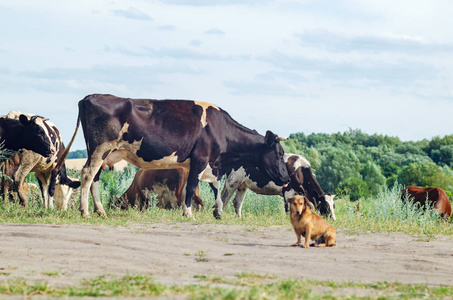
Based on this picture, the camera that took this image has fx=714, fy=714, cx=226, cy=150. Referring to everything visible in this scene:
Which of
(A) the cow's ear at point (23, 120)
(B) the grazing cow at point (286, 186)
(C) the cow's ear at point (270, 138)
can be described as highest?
(A) the cow's ear at point (23, 120)

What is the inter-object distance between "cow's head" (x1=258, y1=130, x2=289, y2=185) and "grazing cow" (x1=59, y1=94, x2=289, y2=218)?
Result: 1.29 feet

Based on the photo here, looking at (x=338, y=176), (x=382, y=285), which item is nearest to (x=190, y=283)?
(x=382, y=285)

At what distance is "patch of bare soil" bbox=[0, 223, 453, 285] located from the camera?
8398 millimetres

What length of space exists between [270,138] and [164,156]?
286 centimetres

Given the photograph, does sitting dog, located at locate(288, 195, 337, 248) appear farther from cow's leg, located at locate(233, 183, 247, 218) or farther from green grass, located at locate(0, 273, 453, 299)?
A: cow's leg, located at locate(233, 183, 247, 218)

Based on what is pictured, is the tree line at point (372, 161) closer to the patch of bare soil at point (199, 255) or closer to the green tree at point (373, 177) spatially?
the green tree at point (373, 177)

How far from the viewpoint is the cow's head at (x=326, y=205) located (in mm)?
16125

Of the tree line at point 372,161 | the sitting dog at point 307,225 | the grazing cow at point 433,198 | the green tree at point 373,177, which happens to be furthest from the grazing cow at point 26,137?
the green tree at point 373,177

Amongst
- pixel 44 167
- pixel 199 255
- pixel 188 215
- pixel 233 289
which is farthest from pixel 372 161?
pixel 233 289

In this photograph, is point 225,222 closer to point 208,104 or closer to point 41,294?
point 208,104

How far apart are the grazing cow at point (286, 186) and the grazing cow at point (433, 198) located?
81.3 inches

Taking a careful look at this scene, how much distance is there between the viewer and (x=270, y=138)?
15.8 metres

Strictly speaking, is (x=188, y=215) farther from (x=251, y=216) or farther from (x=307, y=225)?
(x=307, y=225)

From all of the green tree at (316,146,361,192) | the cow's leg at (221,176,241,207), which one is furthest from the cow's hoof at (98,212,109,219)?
the green tree at (316,146,361,192)
